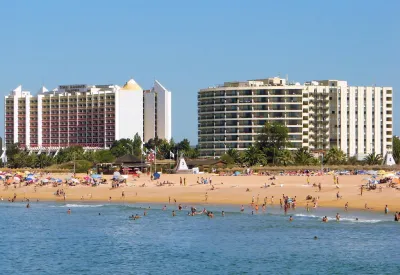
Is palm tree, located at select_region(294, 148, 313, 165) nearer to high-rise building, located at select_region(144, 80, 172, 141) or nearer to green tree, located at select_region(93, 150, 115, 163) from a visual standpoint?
green tree, located at select_region(93, 150, 115, 163)

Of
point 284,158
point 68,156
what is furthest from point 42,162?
point 284,158

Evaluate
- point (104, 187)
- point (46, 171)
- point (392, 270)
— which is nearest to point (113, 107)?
point (46, 171)

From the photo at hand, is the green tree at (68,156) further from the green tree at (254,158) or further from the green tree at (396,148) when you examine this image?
the green tree at (396,148)

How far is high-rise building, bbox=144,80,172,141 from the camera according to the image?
187 meters

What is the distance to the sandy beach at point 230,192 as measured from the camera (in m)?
74.6

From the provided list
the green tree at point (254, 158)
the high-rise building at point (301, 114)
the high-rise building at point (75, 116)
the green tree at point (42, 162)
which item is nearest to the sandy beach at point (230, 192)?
the green tree at point (254, 158)

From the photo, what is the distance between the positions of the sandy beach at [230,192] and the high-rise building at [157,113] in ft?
271

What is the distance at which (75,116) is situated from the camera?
189250mm

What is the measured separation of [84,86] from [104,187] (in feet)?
325

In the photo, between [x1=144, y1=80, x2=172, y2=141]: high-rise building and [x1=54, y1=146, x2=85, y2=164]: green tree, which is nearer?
[x1=54, y1=146, x2=85, y2=164]: green tree

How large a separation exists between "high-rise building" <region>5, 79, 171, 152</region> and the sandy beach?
81.9 m

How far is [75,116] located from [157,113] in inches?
747

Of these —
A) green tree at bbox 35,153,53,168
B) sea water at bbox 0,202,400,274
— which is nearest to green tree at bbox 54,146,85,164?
green tree at bbox 35,153,53,168

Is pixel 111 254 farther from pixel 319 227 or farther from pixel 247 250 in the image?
pixel 319 227
